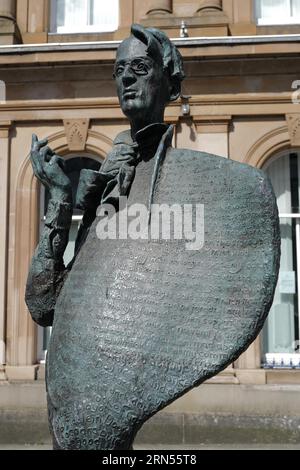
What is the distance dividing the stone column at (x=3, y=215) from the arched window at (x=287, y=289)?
14.3ft

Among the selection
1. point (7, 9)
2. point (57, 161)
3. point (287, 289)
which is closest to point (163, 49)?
point (57, 161)

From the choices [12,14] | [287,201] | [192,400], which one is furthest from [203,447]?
[12,14]

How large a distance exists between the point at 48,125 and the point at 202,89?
8.93 ft

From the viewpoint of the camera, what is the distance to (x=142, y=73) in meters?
2.14

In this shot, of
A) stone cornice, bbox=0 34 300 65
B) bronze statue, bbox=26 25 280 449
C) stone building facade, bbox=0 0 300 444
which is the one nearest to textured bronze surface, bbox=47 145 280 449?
bronze statue, bbox=26 25 280 449

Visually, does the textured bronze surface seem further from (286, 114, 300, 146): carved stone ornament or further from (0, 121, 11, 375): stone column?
(286, 114, 300, 146): carved stone ornament

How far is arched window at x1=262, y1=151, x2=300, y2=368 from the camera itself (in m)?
10.6

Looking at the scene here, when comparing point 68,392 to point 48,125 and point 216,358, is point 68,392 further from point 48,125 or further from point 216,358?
point 48,125

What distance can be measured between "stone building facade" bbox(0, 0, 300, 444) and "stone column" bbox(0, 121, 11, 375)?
2 centimetres

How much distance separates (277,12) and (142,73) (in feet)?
33.7

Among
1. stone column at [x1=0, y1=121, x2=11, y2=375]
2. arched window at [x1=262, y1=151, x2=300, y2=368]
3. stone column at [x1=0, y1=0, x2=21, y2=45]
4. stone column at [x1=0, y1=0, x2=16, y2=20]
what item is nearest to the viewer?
stone column at [x1=0, y1=121, x2=11, y2=375]

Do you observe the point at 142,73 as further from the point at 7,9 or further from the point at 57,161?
the point at 7,9
